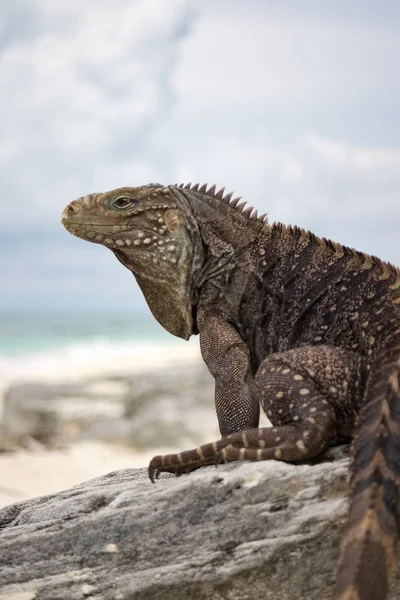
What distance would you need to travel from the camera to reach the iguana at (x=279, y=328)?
365cm

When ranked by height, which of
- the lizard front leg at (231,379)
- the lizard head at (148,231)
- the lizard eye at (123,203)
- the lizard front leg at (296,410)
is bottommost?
the lizard front leg at (296,410)

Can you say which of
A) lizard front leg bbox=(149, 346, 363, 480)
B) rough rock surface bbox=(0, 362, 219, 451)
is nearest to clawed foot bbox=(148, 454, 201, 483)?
lizard front leg bbox=(149, 346, 363, 480)

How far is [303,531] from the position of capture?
4.08m

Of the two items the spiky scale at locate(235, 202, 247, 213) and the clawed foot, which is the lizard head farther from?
the clawed foot

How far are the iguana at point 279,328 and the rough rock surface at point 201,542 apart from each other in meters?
0.17

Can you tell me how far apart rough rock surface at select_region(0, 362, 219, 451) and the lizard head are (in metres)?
8.41

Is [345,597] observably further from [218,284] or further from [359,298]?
[218,284]

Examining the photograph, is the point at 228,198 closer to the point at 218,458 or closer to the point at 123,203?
the point at 123,203

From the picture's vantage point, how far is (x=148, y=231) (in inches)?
217

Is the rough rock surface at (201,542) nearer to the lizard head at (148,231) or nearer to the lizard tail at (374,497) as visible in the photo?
the lizard tail at (374,497)

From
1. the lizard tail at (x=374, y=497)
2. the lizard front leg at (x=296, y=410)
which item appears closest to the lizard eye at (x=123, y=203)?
the lizard front leg at (x=296, y=410)

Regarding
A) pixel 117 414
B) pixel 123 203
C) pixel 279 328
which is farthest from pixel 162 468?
pixel 117 414

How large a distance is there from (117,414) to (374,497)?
1411 cm

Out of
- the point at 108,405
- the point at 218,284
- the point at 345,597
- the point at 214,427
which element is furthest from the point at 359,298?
the point at 108,405
